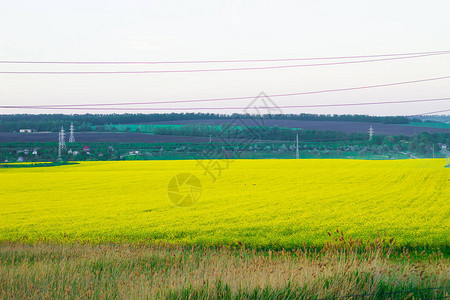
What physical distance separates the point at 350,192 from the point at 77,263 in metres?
21.6

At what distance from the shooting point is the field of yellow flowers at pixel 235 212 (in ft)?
50.5

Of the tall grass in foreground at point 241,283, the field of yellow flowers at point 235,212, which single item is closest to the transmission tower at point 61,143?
the field of yellow flowers at point 235,212

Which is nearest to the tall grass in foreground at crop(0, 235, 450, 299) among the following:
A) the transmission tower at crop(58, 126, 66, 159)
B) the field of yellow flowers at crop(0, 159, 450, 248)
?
the field of yellow flowers at crop(0, 159, 450, 248)

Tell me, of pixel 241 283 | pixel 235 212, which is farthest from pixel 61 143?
pixel 241 283

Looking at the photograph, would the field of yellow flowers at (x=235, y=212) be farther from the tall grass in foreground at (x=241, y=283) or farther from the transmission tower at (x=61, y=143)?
the transmission tower at (x=61, y=143)

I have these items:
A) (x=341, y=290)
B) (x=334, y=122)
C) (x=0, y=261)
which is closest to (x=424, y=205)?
(x=341, y=290)

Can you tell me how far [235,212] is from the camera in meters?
20.6

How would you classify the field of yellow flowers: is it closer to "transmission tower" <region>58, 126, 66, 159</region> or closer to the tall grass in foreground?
the tall grass in foreground

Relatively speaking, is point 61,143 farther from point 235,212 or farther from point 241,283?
point 241,283

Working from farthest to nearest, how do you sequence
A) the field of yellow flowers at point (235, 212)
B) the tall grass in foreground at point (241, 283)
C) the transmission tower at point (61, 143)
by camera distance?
the transmission tower at point (61, 143)
the field of yellow flowers at point (235, 212)
the tall grass in foreground at point (241, 283)

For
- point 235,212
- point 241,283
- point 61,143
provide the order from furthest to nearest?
point 61,143 → point 235,212 → point 241,283

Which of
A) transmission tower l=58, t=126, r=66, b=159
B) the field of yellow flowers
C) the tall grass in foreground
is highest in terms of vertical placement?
transmission tower l=58, t=126, r=66, b=159

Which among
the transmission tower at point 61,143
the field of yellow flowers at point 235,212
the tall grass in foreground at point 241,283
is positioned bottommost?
the field of yellow flowers at point 235,212

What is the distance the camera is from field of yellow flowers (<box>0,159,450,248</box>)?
1539cm
